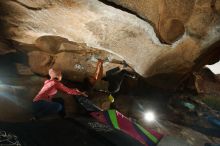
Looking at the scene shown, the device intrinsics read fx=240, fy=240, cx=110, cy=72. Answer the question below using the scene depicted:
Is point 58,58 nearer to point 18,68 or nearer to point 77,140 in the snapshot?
point 18,68

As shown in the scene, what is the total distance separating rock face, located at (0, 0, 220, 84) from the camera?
5.20 m

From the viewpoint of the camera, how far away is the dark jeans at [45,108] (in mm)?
5730

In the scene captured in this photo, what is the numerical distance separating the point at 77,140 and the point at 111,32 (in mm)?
3164

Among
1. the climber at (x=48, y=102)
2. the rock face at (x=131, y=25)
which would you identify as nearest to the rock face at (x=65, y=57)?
the rock face at (x=131, y=25)

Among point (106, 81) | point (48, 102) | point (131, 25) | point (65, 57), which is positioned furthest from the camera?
point (106, 81)

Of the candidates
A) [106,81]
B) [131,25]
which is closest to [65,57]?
[106,81]

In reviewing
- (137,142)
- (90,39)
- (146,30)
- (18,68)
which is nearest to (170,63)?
(146,30)

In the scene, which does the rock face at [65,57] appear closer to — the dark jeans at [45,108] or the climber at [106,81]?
the climber at [106,81]

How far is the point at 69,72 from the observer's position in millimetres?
8773

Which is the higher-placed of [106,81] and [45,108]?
[106,81]

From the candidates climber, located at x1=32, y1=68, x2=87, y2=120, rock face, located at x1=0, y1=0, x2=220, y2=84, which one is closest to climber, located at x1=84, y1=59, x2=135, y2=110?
rock face, located at x1=0, y1=0, x2=220, y2=84

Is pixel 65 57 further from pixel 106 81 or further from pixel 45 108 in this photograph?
pixel 45 108

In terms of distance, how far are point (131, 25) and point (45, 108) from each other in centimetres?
286

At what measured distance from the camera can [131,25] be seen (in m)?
5.69
